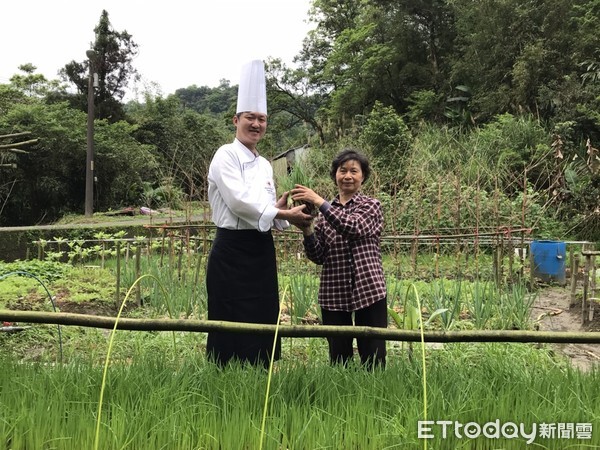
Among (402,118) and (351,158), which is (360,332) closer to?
(351,158)

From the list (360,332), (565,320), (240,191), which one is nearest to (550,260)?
(565,320)

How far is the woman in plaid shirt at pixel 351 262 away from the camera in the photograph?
2.33 metres

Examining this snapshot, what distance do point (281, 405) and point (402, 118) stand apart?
18.4m

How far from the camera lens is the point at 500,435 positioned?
1.55 metres

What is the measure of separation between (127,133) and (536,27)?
14217 mm

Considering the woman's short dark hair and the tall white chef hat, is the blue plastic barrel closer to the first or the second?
the woman's short dark hair

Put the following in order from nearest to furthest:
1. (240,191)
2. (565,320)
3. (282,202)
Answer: (240,191), (282,202), (565,320)

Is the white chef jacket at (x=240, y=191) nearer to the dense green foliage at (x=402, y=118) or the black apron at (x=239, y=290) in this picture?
the black apron at (x=239, y=290)

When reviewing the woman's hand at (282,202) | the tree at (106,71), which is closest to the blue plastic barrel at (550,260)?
the woman's hand at (282,202)

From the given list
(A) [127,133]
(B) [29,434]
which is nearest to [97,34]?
(A) [127,133]

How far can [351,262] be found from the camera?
238cm

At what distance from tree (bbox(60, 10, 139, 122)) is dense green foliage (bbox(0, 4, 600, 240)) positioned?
0.18 ft

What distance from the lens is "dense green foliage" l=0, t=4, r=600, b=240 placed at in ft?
32.2

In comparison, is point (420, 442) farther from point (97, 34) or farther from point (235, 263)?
point (97, 34)
